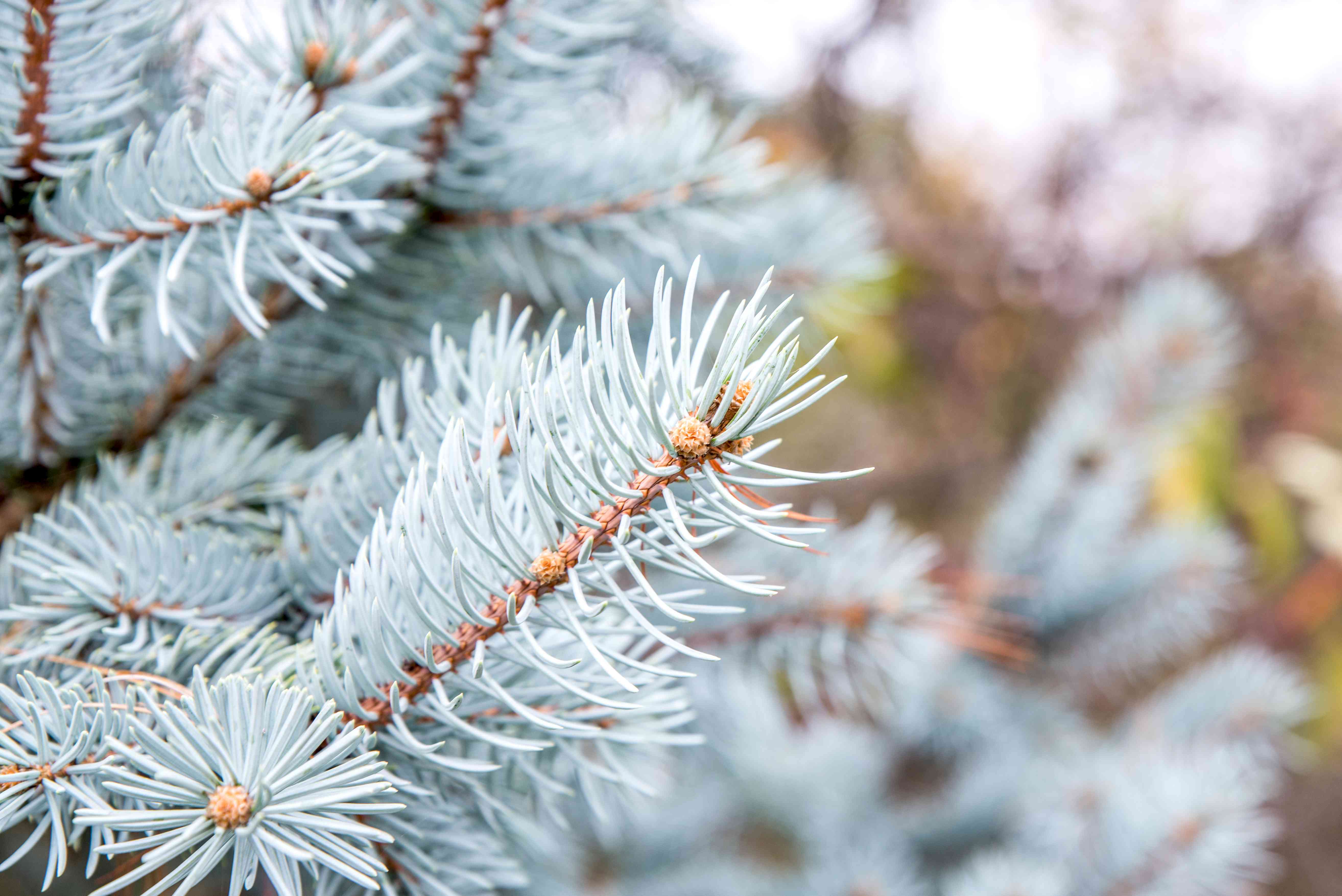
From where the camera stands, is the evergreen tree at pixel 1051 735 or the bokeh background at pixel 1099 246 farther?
the bokeh background at pixel 1099 246

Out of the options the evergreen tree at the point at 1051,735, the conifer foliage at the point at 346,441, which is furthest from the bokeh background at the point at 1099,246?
the conifer foliage at the point at 346,441

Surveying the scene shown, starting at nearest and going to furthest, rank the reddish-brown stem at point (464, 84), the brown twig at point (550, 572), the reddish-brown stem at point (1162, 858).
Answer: the brown twig at point (550, 572)
the reddish-brown stem at point (464, 84)
the reddish-brown stem at point (1162, 858)

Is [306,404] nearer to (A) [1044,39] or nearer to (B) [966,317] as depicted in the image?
(B) [966,317]

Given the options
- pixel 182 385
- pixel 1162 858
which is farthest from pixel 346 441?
pixel 1162 858

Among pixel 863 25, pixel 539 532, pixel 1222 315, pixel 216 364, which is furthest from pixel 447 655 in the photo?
pixel 863 25

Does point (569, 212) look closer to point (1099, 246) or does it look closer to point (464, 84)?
point (464, 84)

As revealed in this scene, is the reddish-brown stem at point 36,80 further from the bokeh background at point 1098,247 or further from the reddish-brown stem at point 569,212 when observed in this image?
the bokeh background at point 1098,247
